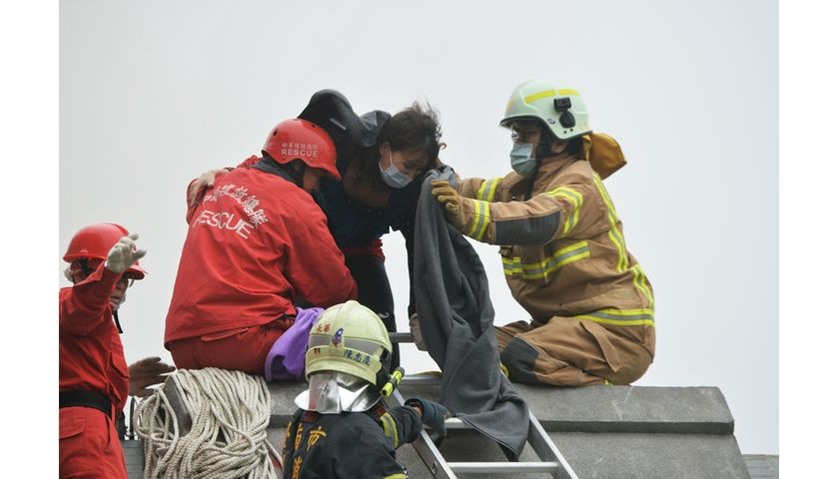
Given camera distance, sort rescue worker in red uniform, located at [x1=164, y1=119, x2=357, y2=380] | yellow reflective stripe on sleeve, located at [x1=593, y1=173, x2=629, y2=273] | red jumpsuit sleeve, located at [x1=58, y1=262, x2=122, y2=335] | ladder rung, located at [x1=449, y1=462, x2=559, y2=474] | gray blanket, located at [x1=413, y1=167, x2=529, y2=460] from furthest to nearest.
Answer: yellow reflective stripe on sleeve, located at [x1=593, y1=173, x2=629, y2=273]
rescue worker in red uniform, located at [x1=164, y1=119, x2=357, y2=380]
gray blanket, located at [x1=413, y1=167, x2=529, y2=460]
ladder rung, located at [x1=449, y1=462, x2=559, y2=474]
red jumpsuit sleeve, located at [x1=58, y1=262, x2=122, y2=335]

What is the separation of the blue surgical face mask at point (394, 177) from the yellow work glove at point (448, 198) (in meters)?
0.95

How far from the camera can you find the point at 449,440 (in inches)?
282

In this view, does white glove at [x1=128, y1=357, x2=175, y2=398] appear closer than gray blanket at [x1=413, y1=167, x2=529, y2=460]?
No

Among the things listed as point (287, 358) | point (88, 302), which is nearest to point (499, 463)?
point (287, 358)

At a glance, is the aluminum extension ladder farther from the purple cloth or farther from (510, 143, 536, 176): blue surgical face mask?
(510, 143, 536, 176): blue surgical face mask

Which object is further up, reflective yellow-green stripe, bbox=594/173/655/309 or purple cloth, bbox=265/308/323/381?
reflective yellow-green stripe, bbox=594/173/655/309

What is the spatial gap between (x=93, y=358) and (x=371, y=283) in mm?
2697

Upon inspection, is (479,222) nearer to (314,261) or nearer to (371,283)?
(314,261)

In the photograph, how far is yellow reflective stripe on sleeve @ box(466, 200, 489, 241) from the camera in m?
7.61

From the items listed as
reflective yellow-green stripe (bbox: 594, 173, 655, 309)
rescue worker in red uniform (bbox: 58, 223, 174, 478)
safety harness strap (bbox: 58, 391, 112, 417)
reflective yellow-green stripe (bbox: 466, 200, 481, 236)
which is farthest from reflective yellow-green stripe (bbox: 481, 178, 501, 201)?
safety harness strap (bbox: 58, 391, 112, 417)

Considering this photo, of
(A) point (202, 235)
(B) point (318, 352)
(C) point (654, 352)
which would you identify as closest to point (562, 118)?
(C) point (654, 352)

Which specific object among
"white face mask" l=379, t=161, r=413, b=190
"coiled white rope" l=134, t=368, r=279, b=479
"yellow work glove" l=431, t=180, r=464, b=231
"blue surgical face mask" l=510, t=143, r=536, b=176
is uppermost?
"blue surgical face mask" l=510, t=143, r=536, b=176

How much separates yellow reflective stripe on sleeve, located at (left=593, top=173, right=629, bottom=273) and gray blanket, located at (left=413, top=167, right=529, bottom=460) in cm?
91

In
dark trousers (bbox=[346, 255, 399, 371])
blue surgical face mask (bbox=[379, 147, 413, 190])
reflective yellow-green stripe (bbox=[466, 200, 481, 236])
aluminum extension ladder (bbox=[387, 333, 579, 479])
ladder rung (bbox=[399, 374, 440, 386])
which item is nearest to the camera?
aluminum extension ladder (bbox=[387, 333, 579, 479])
